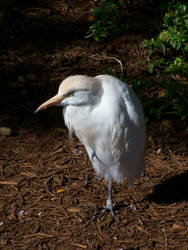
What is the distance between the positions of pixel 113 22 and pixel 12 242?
3321mm

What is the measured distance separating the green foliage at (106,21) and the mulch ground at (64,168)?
172mm

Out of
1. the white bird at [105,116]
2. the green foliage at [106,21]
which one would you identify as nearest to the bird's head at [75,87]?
the white bird at [105,116]

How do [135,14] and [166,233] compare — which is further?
[135,14]

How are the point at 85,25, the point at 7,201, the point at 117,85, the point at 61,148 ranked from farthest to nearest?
1. the point at 85,25
2. the point at 61,148
3. the point at 7,201
4. the point at 117,85

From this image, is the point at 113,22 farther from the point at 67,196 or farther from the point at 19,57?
the point at 67,196

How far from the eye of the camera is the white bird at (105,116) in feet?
8.41

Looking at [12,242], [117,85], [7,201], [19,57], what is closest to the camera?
[117,85]

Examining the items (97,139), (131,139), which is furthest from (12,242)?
(131,139)

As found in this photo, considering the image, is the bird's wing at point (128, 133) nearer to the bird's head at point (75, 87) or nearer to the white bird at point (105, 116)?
the white bird at point (105, 116)

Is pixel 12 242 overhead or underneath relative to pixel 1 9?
underneath

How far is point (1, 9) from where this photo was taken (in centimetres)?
537

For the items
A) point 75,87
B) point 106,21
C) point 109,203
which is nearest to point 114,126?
point 75,87

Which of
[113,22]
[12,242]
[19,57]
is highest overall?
[113,22]

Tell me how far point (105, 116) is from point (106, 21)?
245cm
